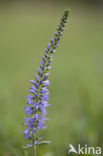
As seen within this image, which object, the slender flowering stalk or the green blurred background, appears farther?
the green blurred background

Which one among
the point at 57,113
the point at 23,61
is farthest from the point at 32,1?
the point at 57,113

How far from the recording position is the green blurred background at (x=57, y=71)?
2.69 m

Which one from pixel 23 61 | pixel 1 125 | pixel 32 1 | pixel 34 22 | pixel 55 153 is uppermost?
pixel 32 1

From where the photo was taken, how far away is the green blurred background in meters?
2.69

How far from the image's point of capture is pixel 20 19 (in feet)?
42.9

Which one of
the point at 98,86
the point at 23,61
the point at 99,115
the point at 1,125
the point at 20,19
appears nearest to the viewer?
the point at 1,125

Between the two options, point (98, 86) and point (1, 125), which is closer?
point (1, 125)

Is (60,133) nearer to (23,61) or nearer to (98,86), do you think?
(98,86)

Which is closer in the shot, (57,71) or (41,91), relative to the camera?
(41,91)

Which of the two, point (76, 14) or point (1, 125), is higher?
point (76, 14)

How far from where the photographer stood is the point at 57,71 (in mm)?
6480

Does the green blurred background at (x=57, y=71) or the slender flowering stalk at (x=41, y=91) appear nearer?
the slender flowering stalk at (x=41, y=91)

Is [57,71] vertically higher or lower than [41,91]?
higher

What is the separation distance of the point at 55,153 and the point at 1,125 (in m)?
0.59
